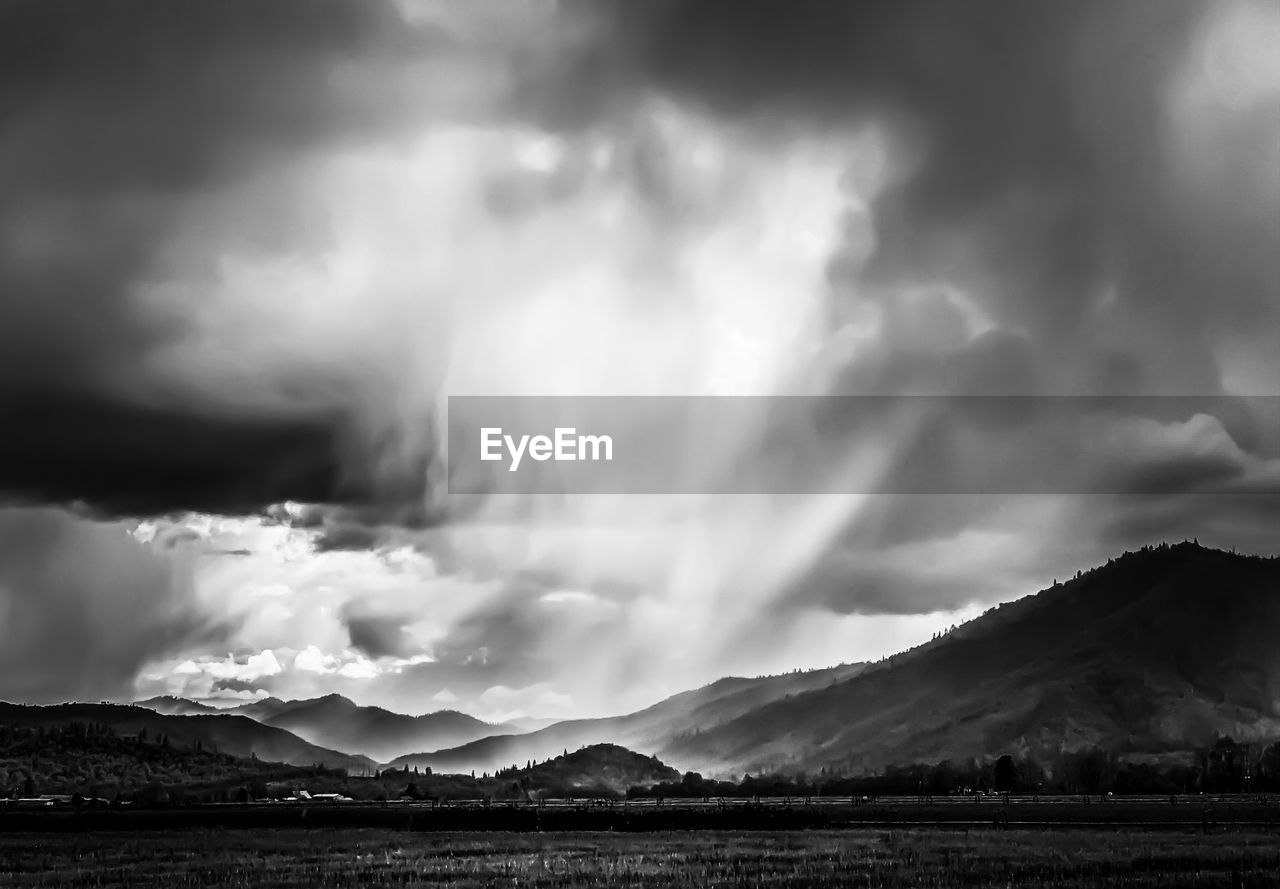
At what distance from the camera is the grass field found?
77.4 meters

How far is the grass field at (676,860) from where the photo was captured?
3046 inches

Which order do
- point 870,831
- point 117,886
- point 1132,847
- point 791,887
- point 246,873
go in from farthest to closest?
point 870,831 < point 1132,847 < point 246,873 < point 117,886 < point 791,887

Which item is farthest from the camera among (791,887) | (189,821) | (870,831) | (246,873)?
(189,821)

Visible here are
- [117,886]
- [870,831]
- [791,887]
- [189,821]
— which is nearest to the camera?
[791,887]

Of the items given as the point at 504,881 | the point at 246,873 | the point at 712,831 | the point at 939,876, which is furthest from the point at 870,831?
the point at 246,873

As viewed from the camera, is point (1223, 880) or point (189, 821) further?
point (189, 821)

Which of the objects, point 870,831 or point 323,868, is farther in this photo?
point 870,831

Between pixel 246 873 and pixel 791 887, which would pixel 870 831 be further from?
pixel 246 873

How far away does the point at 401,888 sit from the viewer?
74.5 m

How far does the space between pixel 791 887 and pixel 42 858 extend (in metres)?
67.5

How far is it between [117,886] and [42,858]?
28442 millimetres

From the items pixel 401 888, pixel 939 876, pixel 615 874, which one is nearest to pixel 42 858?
pixel 401 888

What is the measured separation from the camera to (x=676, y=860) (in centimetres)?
9150

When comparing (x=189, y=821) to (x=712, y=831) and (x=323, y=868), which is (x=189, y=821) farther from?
(x=323, y=868)
